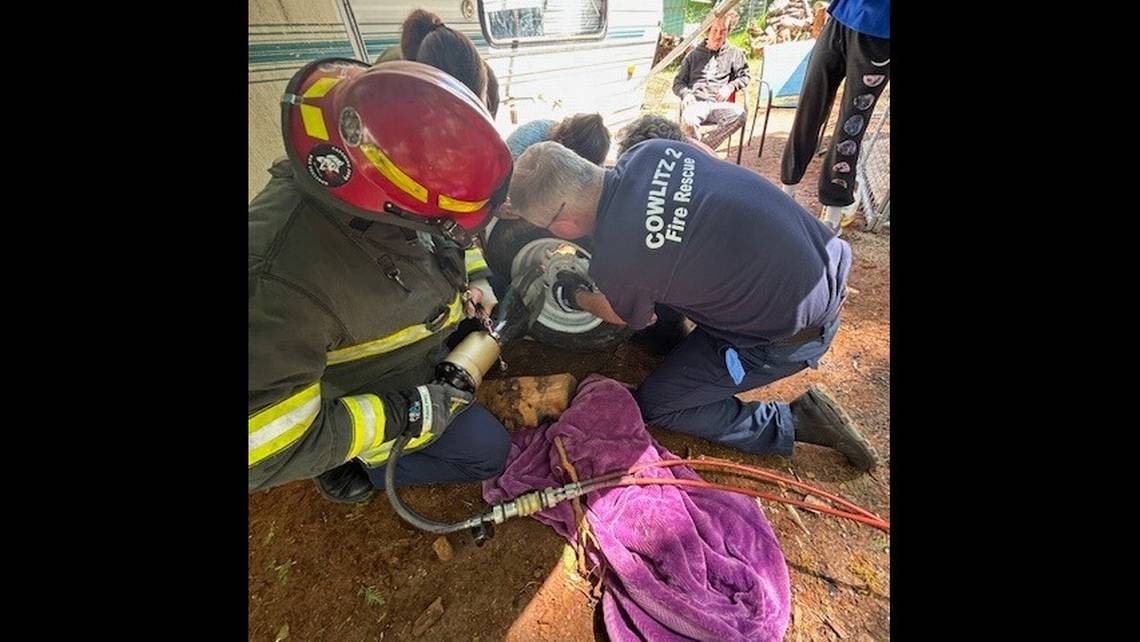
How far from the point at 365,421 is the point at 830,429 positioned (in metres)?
2.52

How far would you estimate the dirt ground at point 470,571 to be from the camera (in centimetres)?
211

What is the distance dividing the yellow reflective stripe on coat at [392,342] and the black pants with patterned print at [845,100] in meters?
3.41

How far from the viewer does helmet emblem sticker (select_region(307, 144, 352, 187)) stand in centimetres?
155

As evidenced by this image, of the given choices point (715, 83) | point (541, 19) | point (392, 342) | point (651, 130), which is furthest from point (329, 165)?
point (715, 83)

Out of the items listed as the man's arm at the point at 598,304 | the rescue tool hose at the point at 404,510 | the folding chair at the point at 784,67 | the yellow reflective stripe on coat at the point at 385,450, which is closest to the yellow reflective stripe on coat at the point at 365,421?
the rescue tool hose at the point at 404,510

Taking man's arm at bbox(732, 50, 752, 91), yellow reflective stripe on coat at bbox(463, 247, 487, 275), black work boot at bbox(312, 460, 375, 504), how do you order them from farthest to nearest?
man's arm at bbox(732, 50, 752, 91)
yellow reflective stripe on coat at bbox(463, 247, 487, 275)
black work boot at bbox(312, 460, 375, 504)

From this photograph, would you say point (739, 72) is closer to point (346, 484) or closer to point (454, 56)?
point (454, 56)

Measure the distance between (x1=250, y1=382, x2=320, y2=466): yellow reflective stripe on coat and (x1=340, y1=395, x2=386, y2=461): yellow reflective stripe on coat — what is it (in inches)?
6.6

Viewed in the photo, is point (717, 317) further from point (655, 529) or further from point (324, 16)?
point (324, 16)

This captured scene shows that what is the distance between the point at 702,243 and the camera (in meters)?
2.16

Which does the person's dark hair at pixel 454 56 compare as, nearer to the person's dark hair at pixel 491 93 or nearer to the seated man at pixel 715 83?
the person's dark hair at pixel 491 93

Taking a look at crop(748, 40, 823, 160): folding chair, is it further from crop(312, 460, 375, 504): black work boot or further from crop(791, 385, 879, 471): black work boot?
crop(312, 460, 375, 504): black work boot

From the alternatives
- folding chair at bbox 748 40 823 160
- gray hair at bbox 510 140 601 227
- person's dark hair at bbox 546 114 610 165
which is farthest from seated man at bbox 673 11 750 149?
gray hair at bbox 510 140 601 227
